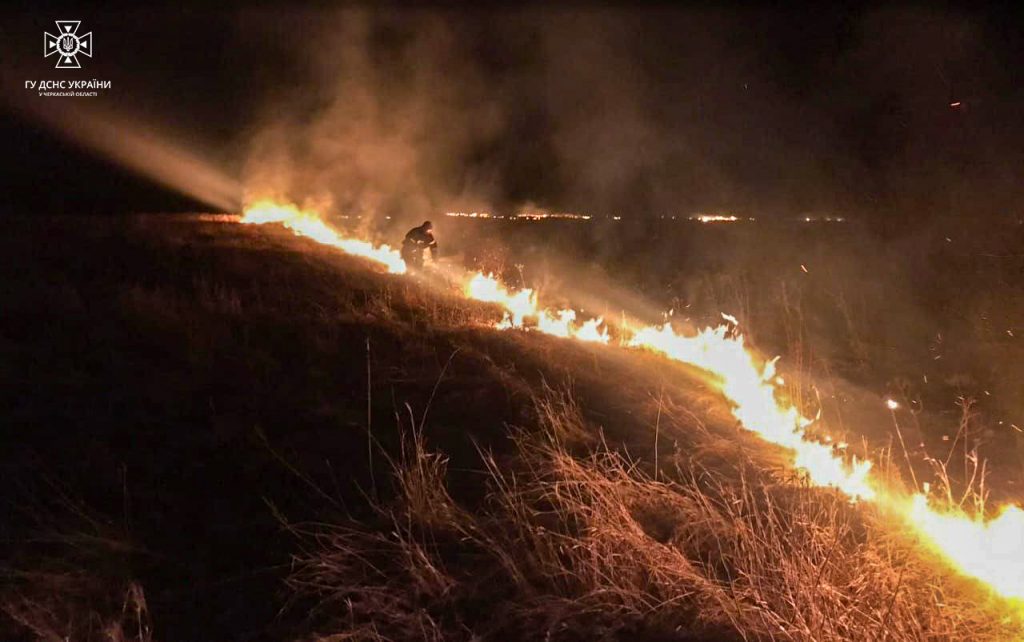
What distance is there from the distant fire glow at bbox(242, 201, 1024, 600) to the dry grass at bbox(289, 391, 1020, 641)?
0.31 metres

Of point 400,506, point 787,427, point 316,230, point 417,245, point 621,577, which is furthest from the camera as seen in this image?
point 316,230

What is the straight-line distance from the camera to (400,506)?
348 centimetres

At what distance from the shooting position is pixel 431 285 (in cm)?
1152

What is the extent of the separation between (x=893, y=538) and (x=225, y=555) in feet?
9.87

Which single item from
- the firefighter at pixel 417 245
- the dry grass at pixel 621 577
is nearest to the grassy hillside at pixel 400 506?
the dry grass at pixel 621 577

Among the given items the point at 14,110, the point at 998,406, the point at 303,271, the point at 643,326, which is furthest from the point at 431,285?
the point at 14,110

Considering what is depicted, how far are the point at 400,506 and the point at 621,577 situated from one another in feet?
4.04

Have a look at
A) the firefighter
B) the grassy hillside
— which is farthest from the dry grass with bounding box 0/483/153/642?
the firefighter

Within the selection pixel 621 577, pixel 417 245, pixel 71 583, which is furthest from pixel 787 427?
pixel 417 245

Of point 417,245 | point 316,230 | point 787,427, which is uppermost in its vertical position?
point 316,230

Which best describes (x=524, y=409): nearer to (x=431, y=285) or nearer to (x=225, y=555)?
(x=225, y=555)

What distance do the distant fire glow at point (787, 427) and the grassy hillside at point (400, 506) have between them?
8.8 inches

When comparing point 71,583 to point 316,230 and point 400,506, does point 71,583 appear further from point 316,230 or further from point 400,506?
point 316,230

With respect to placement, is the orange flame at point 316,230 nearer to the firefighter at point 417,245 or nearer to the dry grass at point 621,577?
the firefighter at point 417,245
